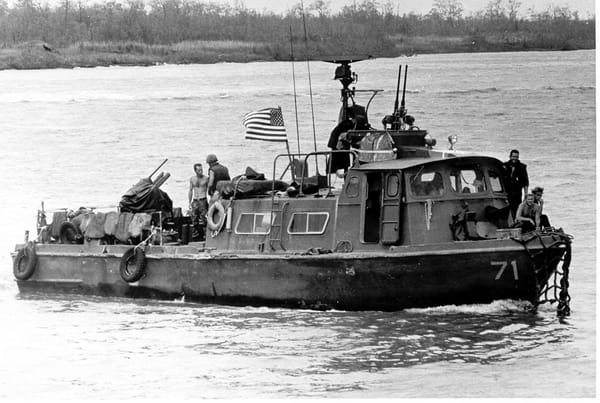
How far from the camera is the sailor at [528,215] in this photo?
19891mm

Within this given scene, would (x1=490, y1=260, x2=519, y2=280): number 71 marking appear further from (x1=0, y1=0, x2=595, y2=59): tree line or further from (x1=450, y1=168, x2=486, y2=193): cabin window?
(x1=0, y1=0, x2=595, y2=59): tree line

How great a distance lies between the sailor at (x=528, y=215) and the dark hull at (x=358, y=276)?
18.1 inches

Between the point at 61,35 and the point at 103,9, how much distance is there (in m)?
9.11

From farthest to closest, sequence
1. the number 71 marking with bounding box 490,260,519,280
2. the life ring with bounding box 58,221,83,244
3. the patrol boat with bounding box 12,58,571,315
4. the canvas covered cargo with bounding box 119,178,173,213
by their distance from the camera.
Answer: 1. the life ring with bounding box 58,221,83,244
2. the canvas covered cargo with bounding box 119,178,173,213
3. the patrol boat with bounding box 12,58,571,315
4. the number 71 marking with bounding box 490,260,519,280

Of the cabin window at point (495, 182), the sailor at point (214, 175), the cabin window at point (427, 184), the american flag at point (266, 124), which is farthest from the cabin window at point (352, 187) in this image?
the sailor at point (214, 175)

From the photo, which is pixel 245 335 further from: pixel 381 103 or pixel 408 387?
pixel 381 103

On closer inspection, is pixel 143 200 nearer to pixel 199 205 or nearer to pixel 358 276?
pixel 199 205

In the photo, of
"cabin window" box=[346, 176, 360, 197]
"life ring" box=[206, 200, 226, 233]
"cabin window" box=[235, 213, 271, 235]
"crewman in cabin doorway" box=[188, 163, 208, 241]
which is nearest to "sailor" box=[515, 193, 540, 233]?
"cabin window" box=[346, 176, 360, 197]

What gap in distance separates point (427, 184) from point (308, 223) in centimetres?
217

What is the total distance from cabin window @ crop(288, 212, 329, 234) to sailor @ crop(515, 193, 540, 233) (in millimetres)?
3125

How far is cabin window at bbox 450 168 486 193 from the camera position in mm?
20516

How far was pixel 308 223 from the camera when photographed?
21.1 meters

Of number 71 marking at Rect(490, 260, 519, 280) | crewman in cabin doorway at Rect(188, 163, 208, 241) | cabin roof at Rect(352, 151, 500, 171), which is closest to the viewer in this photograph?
number 71 marking at Rect(490, 260, 519, 280)

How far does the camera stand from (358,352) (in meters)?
18.6
